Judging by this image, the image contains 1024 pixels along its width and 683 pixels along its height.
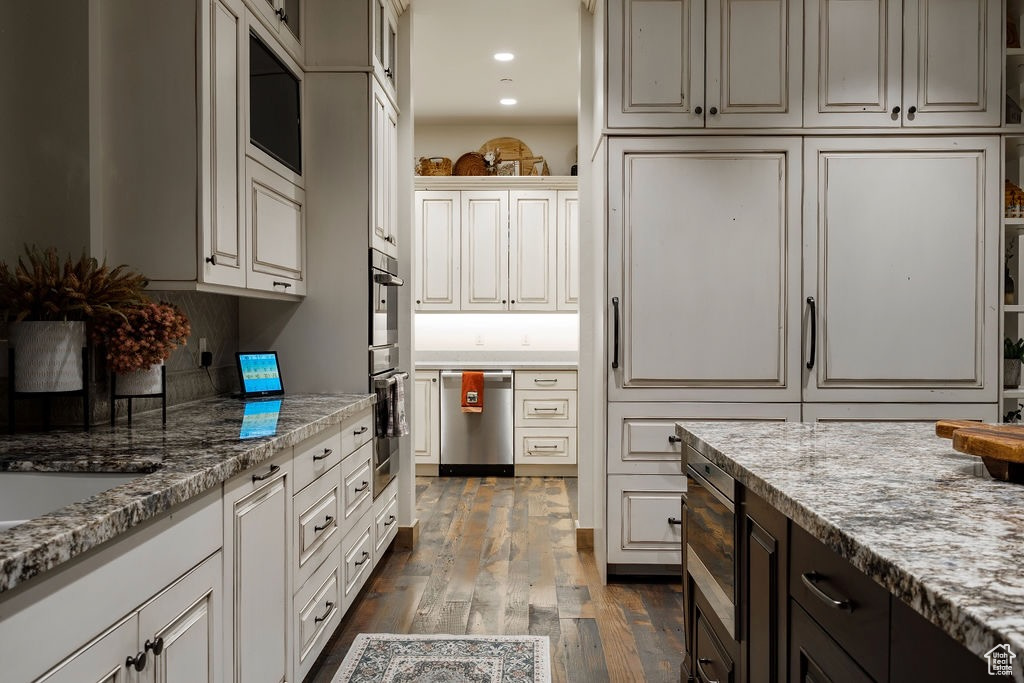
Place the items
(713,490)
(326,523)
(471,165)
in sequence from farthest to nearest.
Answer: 1. (471,165)
2. (326,523)
3. (713,490)

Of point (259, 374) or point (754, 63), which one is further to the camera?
point (754, 63)

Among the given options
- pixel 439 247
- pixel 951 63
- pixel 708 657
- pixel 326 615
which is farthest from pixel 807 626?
pixel 439 247

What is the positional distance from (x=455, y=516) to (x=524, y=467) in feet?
4.28

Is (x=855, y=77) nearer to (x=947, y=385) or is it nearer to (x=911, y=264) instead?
(x=911, y=264)

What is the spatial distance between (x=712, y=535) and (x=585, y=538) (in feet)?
6.65

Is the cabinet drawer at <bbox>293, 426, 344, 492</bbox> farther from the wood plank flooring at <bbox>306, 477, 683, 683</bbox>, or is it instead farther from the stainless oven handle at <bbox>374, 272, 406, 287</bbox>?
the stainless oven handle at <bbox>374, 272, 406, 287</bbox>

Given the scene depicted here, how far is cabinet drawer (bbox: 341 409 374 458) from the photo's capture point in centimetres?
269

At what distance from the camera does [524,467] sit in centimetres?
564

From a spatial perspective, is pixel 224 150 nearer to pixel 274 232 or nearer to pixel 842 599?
pixel 274 232

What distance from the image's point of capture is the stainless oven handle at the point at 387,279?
3.23 metres

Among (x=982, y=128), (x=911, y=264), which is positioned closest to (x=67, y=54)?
(x=911, y=264)

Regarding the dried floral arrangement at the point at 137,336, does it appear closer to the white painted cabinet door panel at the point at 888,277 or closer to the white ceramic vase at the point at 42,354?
the white ceramic vase at the point at 42,354

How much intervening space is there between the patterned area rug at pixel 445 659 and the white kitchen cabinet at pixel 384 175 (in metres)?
1.67

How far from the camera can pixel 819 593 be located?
1103 millimetres
